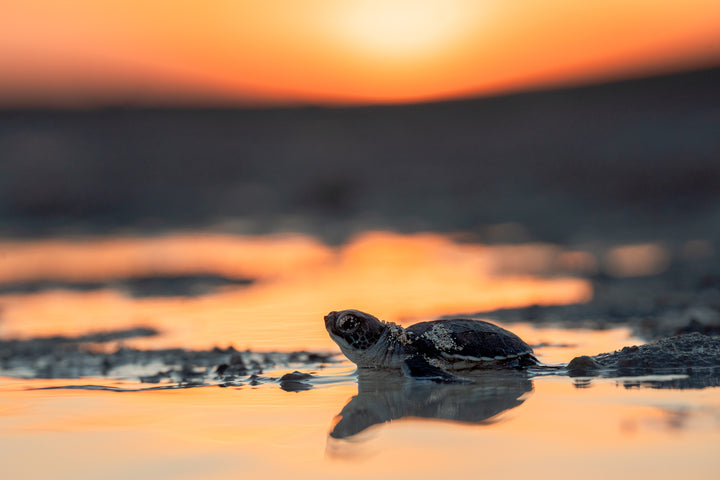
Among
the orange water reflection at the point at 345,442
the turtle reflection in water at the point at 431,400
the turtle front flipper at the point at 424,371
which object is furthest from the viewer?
the turtle front flipper at the point at 424,371

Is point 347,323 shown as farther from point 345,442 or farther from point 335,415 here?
point 345,442

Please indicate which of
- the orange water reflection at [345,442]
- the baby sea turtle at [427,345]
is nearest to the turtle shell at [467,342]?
the baby sea turtle at [427,345]

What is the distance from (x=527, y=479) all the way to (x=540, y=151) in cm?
2328

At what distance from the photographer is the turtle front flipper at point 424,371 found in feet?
16.9

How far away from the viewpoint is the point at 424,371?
5.34m

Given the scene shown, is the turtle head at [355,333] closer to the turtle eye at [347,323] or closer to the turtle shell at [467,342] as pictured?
the turtle eye at [347,323]

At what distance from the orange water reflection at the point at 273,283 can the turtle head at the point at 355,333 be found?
1082 millimetres

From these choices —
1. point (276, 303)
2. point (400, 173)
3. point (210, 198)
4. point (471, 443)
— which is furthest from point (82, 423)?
point (400, 173)

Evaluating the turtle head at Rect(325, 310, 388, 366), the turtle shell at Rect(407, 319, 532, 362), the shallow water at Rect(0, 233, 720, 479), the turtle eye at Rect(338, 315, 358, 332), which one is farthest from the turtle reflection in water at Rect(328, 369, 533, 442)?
the turtle eye at Rect(338, 315, 358, 332)

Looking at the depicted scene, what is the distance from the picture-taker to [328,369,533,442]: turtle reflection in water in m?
4.11

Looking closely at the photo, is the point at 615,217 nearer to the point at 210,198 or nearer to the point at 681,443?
the point at 210,198

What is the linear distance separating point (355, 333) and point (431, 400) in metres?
1.36

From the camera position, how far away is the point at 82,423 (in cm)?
436

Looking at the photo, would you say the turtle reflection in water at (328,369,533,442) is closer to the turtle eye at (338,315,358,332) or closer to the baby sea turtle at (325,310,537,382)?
the baby sea turtle at (325,310,537,382)
